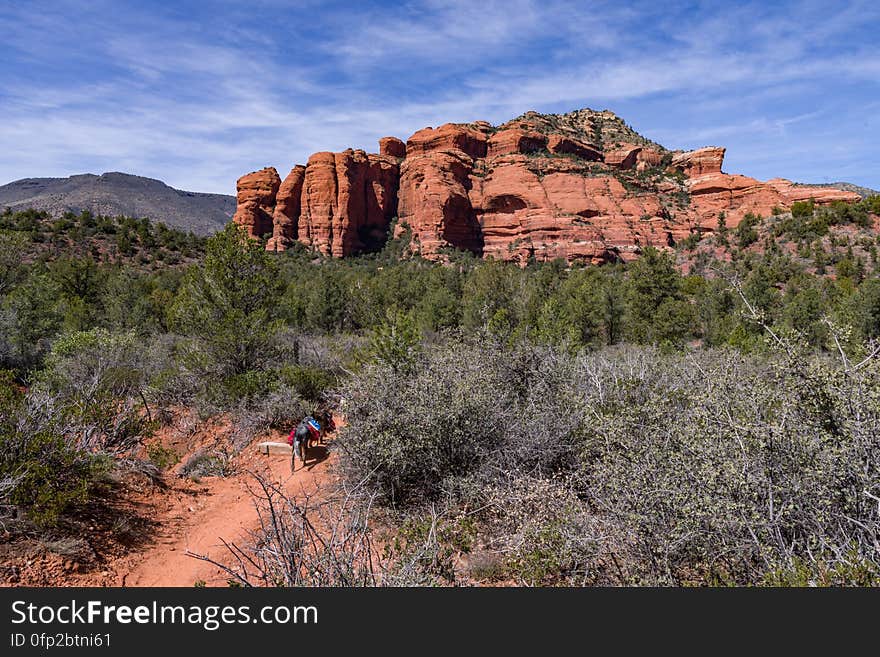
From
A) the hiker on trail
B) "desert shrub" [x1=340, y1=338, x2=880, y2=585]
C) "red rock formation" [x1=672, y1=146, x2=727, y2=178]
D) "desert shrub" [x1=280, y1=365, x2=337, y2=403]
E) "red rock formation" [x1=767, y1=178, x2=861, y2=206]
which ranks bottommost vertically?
the hiker on trail

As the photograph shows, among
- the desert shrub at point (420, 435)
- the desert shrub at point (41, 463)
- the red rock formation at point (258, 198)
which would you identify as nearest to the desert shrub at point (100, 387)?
the desert shrub at point (41, 463)

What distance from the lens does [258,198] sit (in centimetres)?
8156

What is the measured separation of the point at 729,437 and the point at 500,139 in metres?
91.4

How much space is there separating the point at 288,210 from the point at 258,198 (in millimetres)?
7064

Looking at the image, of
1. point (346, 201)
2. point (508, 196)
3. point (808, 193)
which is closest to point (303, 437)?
point (346, 201)

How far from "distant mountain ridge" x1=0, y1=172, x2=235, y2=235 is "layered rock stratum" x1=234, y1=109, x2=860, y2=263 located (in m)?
17.1

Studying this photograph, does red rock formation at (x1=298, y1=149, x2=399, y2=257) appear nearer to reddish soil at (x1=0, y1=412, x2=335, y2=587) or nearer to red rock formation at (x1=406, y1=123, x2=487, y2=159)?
red rock formation at (x1=406, y1=123, x2=487, y2=159)

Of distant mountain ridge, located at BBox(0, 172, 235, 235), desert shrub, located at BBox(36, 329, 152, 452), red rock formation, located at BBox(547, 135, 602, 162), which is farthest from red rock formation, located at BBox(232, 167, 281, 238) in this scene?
desert shrub, located at BBox(36, 329, 152, 452)

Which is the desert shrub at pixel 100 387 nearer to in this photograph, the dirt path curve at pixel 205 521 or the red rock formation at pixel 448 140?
the dirt path curve at pixel 205 521

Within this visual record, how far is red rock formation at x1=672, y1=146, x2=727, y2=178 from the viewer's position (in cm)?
8288

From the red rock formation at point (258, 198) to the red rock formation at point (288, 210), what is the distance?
185 cm

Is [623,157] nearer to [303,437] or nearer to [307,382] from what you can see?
[307,382]

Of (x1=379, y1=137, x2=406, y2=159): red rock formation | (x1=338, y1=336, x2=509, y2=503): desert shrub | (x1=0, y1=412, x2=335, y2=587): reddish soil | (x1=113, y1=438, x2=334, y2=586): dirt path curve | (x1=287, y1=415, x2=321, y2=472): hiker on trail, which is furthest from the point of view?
(x1=379, y1=137, x2=406, y2=159): red rock formation

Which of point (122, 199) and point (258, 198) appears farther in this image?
point (122, 199)
